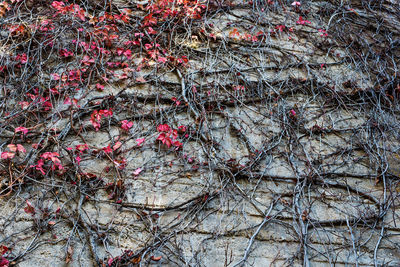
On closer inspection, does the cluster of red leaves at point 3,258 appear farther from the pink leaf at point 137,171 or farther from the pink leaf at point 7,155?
the pink leaf at point 137,171

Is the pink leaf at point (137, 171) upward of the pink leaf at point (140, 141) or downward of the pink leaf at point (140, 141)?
downward

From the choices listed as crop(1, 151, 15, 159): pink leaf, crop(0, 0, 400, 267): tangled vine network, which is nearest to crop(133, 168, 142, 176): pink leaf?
crop(0, 0, 400, 267): tangled vine network

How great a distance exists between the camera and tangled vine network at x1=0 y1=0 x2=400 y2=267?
7.29ft

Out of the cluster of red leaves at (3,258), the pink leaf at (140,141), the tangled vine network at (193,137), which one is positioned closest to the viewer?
the cluster of red leaves at (3,258)

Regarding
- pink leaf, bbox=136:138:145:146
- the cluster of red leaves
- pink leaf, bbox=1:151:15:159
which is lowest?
the cluster of red leaves

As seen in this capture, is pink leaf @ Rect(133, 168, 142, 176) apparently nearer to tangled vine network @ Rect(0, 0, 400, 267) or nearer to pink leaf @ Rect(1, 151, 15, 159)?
tangled vine network @ Rect(0, 0, 400, 267)

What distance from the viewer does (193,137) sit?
2660 millimetres

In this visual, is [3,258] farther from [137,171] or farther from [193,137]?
[193,137]

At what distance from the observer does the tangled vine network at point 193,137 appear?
7.29 ft

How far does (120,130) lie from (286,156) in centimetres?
130

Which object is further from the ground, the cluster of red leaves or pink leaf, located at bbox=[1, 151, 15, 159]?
pink leaf, located at bbox=[1, 151, 15, 159]

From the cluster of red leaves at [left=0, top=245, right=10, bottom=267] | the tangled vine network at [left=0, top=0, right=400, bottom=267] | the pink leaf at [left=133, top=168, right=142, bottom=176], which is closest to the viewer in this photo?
the cluster of red leaves at [left=0, top=245, right=10, bottom=267]

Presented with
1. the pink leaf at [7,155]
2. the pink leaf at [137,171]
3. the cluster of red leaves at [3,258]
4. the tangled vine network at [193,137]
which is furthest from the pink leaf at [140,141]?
the cluster of red leaves at [3,258]

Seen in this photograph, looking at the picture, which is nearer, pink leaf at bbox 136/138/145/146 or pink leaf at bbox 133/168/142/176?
pink leaf at bbox 133/168/142/176
